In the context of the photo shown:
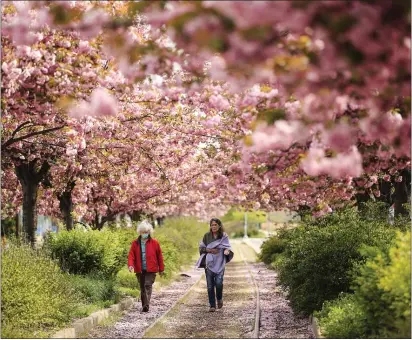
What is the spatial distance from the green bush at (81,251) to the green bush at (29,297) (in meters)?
4.07

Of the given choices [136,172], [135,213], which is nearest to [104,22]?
[136,172]

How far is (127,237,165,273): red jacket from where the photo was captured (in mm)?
16078

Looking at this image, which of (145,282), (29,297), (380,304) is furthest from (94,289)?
(380,304)

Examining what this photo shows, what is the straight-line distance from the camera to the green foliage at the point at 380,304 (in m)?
8.20

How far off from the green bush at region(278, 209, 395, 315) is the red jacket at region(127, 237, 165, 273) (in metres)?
3.04

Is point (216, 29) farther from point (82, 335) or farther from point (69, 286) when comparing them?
point (69, 286)

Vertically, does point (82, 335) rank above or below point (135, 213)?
below

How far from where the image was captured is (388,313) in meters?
9.22

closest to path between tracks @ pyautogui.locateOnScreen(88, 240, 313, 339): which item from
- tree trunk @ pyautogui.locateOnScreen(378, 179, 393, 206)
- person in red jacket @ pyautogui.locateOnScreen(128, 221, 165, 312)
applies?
person in red jacket @ pyautogui.locateOnScreen(128, 221, 165, 312)

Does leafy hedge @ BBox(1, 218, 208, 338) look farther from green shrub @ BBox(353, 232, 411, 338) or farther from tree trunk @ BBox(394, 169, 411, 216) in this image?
tree trunk @ BBox(394, 169, 411, 216)

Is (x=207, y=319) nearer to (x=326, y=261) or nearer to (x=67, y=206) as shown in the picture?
(x=326, y=261)

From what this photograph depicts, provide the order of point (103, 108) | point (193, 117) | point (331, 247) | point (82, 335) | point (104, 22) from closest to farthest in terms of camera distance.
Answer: point (104, 22) < point (103, 108) < point (82, 335) < point (331, 247) < point (193, 117)

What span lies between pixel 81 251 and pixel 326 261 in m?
6.77

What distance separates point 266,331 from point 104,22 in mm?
7389
